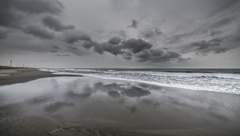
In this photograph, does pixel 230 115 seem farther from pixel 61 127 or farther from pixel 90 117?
pixel 61 127

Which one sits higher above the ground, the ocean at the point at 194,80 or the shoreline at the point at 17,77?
the ocean at the point at 194,80

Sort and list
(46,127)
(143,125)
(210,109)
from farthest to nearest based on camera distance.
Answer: (210,109) < (143,125) < (46,127)

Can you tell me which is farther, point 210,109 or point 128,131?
point 210,109

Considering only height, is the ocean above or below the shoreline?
above

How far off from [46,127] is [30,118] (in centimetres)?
108

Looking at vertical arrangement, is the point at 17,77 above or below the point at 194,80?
below

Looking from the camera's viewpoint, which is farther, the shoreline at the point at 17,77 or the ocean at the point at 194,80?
the shoreline at the point at 17,77

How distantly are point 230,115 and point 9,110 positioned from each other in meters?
9.24

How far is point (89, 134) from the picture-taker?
255 cm

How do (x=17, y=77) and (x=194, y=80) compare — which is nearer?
(x=194, y=80)

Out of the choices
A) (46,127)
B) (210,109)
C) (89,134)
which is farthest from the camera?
(210,109)

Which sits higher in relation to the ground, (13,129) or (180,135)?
(13,129)

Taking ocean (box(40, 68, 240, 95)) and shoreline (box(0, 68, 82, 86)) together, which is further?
shoreline (box(0, 68, 82, 86))

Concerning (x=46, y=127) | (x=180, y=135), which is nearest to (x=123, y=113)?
(x=180, y=135)
